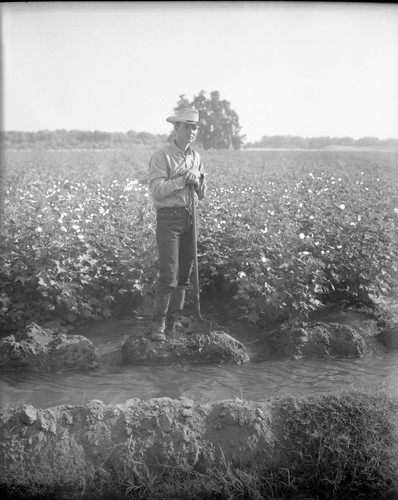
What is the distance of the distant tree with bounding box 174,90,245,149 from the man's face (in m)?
0.07

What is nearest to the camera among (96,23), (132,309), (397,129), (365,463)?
(365,463)

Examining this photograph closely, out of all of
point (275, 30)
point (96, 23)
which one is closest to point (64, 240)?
point (96, 23)

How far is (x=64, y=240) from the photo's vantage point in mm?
5293

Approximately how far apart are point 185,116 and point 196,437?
2.17m

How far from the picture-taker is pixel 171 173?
4.62m

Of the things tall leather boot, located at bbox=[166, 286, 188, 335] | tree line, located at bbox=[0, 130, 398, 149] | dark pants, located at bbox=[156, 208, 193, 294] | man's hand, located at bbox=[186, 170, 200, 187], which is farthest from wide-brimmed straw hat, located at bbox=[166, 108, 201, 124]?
tall leather boot, located at bbox=[166, 286, 188, 335]

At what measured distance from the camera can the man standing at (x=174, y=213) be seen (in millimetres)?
4582

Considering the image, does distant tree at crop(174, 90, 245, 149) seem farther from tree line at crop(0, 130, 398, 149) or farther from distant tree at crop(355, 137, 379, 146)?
distant tree at crop(355, 137, 379, 146)

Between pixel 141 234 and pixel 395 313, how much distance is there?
242 cm

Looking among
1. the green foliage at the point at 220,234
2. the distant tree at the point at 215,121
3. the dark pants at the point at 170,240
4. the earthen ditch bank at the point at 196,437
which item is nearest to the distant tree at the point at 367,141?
the green foliage at the point at 220,234

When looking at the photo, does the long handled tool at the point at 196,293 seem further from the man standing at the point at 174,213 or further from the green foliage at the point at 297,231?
the green foliage at the point at 297,231

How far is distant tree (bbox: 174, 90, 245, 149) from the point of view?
4227 mm

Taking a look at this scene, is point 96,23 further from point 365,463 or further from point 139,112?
point 365,463

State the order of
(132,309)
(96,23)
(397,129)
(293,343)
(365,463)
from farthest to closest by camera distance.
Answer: (132,309), (293,343), (397,129), (96,23), (365,463)
